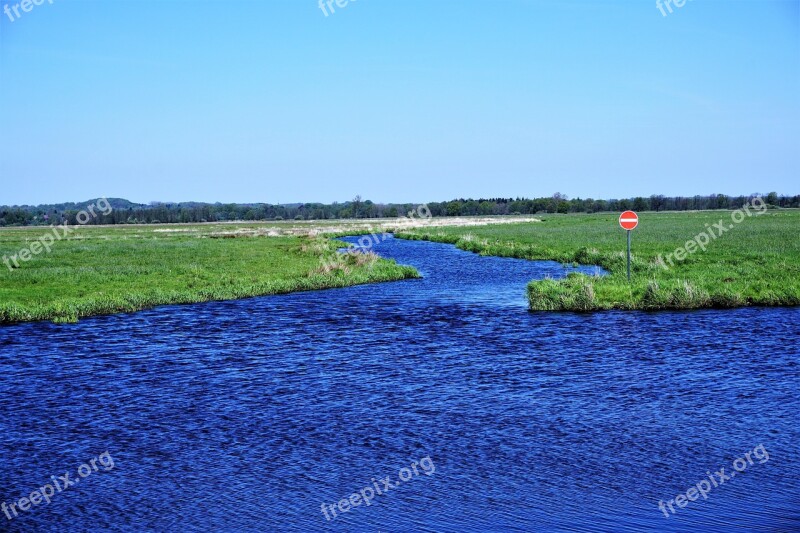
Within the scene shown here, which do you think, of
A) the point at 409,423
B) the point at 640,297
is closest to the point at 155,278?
the point at 640,297

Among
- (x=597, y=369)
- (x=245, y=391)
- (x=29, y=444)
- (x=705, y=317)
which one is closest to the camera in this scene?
(x=29, y=444)

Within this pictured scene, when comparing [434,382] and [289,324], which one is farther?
[289,324]

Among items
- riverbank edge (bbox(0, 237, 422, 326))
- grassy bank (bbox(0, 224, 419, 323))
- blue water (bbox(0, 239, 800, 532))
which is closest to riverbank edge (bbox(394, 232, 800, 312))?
blue water (bbox(0, 239, 800, 532))

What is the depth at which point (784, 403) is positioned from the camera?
15227 millimetres

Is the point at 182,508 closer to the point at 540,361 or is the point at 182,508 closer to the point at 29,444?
the point at 29,444

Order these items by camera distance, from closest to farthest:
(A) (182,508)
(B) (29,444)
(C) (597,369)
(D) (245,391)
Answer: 1. (A) (182,508)
2. (B) (29,444)
3. (D) (245,391)
4. (C) (597,369)

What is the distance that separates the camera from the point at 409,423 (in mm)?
14492

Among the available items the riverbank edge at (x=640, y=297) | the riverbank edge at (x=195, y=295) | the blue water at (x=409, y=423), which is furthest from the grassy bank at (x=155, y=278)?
the riverbank edge at (x=640, y=297)

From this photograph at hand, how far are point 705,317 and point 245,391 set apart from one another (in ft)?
60.3

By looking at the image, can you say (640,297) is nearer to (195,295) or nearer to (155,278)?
(195,295)

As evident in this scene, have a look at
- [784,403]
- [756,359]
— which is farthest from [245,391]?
[756,359]

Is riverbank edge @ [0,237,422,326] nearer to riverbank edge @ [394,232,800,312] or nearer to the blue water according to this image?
the blue water

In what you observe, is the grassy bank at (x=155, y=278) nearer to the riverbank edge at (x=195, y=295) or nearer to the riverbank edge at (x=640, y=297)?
the riverbank edge at (x=195, y=295)

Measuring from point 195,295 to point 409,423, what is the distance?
23.5 meters
